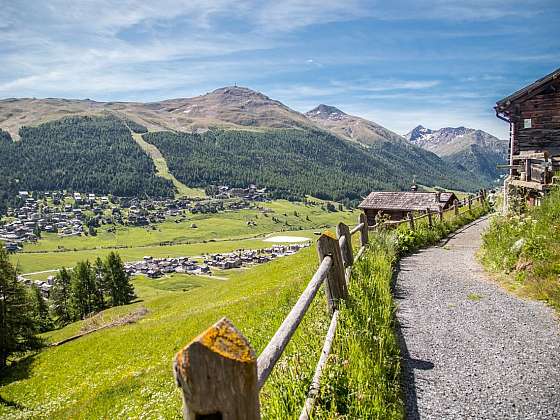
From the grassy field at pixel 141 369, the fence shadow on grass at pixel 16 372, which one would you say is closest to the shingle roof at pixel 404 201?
the grassy field at pixel 141 369

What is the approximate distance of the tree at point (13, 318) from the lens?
1457 inches

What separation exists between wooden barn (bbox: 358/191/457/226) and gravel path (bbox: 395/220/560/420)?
143 ft

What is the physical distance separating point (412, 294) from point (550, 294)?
361 cm

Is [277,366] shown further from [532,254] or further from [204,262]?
[204,262]

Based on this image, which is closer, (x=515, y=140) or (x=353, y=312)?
(x=353, y=312)

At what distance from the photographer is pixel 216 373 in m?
2.20

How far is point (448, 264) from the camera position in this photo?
1753 cm

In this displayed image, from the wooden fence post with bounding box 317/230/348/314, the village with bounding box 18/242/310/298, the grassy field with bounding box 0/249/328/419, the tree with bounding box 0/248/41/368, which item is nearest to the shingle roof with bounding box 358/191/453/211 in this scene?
the grassy field with bounding box 0/249/328/419

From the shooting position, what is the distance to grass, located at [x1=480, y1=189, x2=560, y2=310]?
37.4 ft

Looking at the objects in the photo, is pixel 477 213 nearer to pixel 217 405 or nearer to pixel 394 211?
pixel 394 211

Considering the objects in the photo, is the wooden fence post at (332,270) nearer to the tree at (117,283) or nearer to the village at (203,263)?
the tree at (117,283)

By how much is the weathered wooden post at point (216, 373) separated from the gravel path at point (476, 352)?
14.2 feet

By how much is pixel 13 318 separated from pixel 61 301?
49193mm

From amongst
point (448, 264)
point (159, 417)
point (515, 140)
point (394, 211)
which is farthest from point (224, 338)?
point (394, 211)
